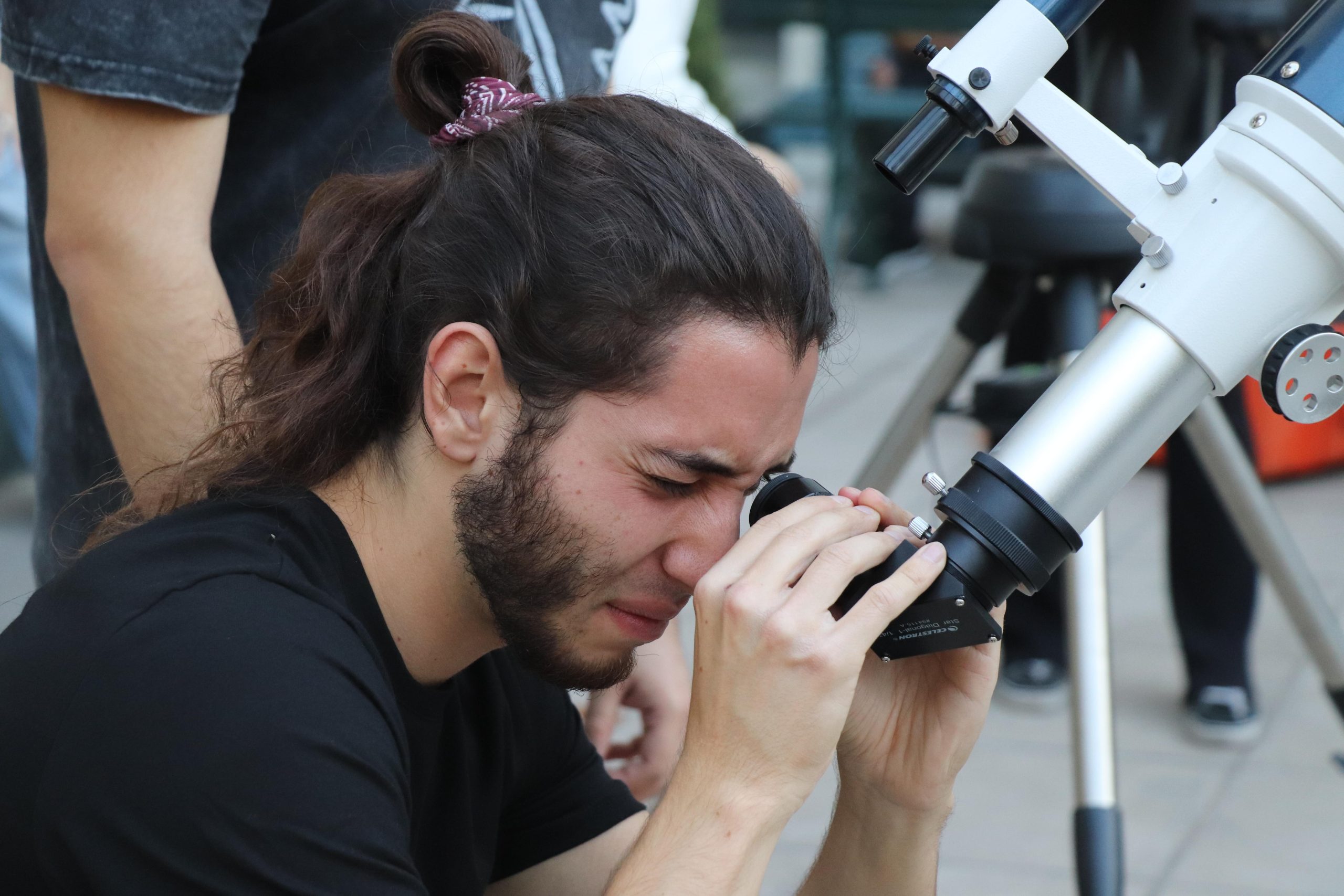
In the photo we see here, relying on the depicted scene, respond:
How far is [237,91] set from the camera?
5.24 ft

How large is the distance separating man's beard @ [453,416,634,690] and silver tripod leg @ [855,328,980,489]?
4.15 ft

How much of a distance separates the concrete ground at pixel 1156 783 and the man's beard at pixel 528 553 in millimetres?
557

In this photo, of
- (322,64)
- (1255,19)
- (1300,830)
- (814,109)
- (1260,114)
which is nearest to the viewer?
(1260,114)

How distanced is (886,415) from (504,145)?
13.9 ft

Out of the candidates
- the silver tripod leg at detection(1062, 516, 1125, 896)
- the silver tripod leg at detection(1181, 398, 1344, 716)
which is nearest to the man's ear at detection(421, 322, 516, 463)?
the silver tripod leg at detection(1062, 516, 1125, 896)

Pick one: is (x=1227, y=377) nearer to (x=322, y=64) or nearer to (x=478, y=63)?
(x=478, y=63)

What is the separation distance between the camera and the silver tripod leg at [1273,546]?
2.44m

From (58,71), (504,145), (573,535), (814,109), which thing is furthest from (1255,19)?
(814,109)

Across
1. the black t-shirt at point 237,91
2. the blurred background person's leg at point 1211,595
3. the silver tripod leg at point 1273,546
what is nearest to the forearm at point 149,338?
the black t-shirt at point 237,91

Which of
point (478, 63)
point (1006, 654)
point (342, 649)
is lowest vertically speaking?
point (1006, 654)

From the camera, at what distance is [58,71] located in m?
1.43

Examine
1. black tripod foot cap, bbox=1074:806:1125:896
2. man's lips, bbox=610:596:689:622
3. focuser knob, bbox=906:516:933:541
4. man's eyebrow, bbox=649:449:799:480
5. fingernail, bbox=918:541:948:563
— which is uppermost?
fingernail, bbox=918:541:948:563

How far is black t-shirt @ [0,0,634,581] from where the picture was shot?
4.69 feet

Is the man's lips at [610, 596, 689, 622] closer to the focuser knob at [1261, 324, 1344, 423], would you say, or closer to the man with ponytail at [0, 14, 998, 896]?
the man with ponytail at [0, 14, 998, 896]
